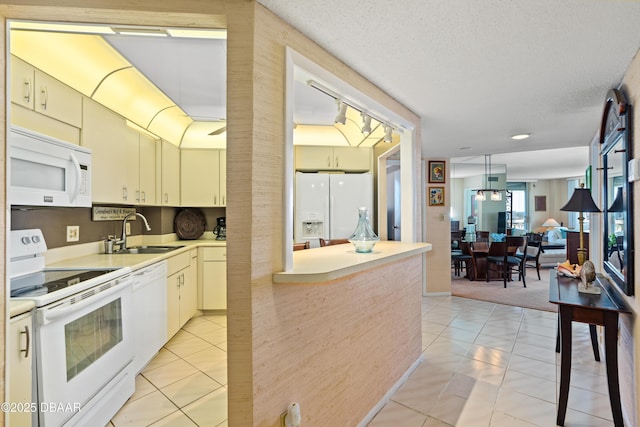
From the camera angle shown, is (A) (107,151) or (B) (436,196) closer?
(A) (107,151)

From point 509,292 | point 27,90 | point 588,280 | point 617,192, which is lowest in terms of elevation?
point 509,292

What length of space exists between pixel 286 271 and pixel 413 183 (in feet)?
5.62

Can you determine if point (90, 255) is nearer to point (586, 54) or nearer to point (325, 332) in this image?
point (325, 332)

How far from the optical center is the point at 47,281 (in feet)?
5.84

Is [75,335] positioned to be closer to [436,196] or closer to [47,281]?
[47,281]

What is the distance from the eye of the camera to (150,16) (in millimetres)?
1209

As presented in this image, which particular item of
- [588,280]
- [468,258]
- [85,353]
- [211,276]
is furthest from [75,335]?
[468,258]

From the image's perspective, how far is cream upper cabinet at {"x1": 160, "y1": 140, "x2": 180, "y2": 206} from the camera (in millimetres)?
3738

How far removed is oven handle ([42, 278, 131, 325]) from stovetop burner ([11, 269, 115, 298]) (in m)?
0.11

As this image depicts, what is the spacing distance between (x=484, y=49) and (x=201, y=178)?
3.48 meters

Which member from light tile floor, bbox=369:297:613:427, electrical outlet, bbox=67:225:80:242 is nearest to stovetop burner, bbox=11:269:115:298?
electrical outlet, bbox=67:225:80:242

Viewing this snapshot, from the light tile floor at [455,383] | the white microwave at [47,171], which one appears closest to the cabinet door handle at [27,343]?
the white microwave at [47,171]

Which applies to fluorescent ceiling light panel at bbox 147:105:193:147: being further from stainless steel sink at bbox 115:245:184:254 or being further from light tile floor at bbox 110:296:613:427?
light tile floor at bbox 110:296:613:427

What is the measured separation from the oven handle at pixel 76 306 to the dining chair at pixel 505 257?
589cm
